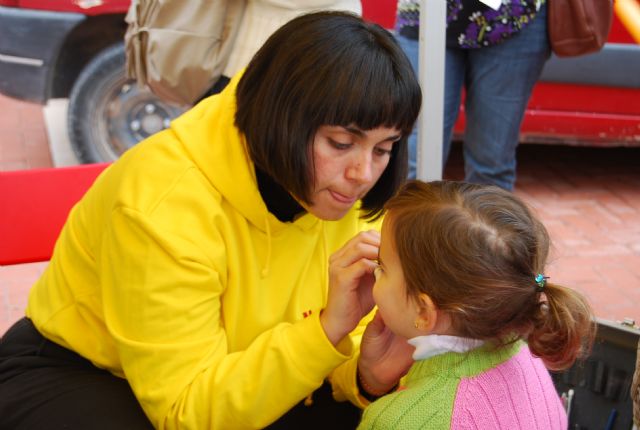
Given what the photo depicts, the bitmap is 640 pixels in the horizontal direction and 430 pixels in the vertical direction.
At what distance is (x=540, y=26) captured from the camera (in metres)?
2.80

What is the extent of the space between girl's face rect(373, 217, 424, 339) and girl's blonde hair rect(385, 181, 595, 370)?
0.02 meters

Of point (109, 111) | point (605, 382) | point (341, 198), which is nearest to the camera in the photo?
point (341, 198)

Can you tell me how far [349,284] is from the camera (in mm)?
1626

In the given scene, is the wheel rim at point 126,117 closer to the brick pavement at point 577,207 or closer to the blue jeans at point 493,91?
the brick pavement at point 577,207

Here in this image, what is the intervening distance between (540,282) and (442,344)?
0.20 metres

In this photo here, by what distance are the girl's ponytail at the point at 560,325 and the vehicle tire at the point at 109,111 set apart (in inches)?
120

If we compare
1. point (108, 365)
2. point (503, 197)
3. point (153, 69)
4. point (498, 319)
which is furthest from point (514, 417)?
point (153, 69)

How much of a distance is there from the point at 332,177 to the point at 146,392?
52 cm

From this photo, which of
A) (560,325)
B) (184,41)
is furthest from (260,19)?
(560,325)

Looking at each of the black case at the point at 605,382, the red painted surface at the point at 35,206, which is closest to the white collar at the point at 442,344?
the black case at the point at 605,382

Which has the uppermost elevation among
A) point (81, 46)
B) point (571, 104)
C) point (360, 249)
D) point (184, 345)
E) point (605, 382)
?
point (360, 249)

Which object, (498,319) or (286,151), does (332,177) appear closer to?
(286,151)

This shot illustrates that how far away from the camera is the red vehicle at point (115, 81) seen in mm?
4082

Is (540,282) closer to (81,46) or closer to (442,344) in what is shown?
(442,344)
